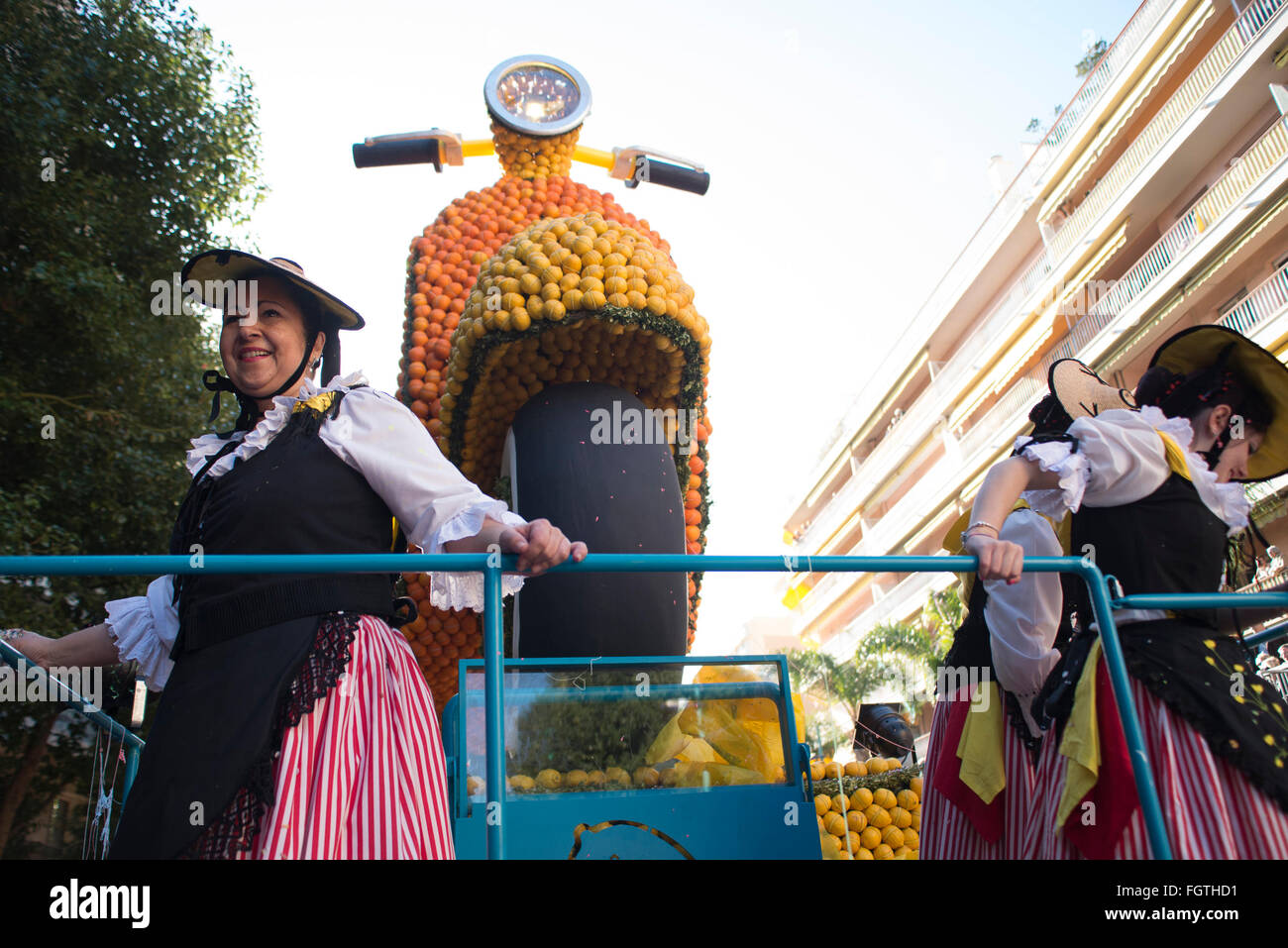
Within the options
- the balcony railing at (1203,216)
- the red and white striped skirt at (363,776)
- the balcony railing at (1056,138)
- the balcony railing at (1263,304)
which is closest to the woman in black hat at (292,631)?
the red and white striped skirt at (363,776)

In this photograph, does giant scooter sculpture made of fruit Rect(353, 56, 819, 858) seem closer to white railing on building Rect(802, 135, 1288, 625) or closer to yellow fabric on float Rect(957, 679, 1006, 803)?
yellow fabric on float Rect(957, 679, 1006, 803)

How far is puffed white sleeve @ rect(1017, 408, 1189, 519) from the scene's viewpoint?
2.11 m

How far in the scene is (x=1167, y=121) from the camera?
17.8m

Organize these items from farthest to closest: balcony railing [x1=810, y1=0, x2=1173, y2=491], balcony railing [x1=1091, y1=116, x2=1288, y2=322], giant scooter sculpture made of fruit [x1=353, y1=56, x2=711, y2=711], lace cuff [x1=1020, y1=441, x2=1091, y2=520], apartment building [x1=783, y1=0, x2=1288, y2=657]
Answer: balcony railing [x1=810, y1=0, x2=1173, y2=491] < apartment building [x1=783, y1=0, x2=1288, y2=657] < balcony railing [x1=1091, y1=116, x2=1288, y2=322] < giant scooter sculpture made of fruit [x1=353, y1=56, x2=711, y2=711] < lace cuff [x1=1020, y1=441, x2=1091, y2=520]

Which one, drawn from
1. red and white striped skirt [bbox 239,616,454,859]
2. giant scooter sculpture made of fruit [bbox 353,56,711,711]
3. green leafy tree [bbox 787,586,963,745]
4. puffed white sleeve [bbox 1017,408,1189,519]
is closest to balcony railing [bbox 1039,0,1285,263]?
green leafy tree [bbox 787,586,963,745]

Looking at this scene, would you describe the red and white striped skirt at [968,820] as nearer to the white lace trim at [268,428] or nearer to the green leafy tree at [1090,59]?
the white lace trim at [268,428]

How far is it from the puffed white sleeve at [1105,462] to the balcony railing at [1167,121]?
17.0 m

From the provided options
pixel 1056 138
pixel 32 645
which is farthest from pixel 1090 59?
pixel 32 645

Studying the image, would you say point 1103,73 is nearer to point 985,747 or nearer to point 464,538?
point 985,747

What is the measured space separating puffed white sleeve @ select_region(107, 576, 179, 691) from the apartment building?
22.0ft

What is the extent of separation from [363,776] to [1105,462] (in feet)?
5.63

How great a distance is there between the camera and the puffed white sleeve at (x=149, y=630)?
79.6 inches

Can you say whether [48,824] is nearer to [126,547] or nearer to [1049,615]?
[126,547]

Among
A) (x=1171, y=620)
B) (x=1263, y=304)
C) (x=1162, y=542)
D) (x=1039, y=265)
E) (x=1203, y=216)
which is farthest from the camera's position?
(x=1039, y=265)
